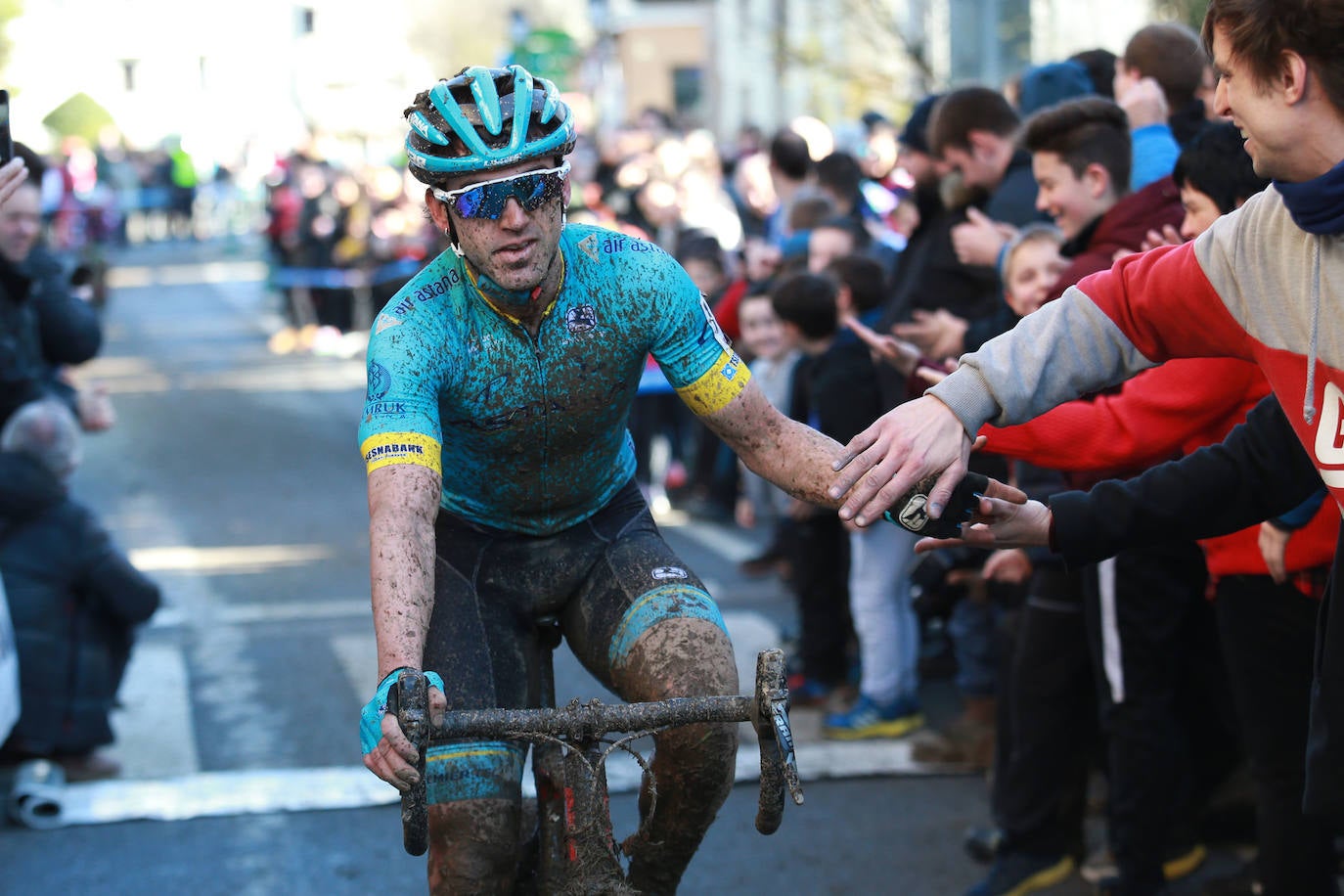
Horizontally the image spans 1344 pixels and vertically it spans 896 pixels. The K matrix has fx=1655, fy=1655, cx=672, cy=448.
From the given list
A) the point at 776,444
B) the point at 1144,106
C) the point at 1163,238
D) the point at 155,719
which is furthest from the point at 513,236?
the point at 155,719

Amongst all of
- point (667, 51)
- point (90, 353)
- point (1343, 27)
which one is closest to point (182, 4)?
point (667, 51)

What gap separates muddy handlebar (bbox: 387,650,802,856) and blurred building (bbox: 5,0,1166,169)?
1792cm

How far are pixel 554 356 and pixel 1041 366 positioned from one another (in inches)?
45.3

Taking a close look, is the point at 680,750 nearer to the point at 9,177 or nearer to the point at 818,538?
the point at 9,177

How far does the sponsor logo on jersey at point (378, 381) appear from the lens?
11.3 ft

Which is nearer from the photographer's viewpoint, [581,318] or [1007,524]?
[1007,524]

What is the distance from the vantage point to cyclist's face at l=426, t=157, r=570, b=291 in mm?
3539

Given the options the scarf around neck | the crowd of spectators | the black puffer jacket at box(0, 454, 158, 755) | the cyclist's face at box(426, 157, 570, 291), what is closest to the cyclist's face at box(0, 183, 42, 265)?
the crowd of spectators

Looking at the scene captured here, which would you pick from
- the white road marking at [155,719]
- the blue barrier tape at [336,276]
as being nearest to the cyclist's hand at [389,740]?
the white road marking at [155,719]

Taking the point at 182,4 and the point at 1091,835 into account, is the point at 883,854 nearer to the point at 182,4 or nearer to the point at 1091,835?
the point at 1091,835

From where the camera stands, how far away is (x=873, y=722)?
265 inches

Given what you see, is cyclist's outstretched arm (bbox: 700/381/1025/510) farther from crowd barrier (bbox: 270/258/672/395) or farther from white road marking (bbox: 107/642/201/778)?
crowd barrier (bbox: 270/258/672/395)

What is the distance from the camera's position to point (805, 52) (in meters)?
16.0

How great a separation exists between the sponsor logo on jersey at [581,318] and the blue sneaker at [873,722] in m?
3.41
